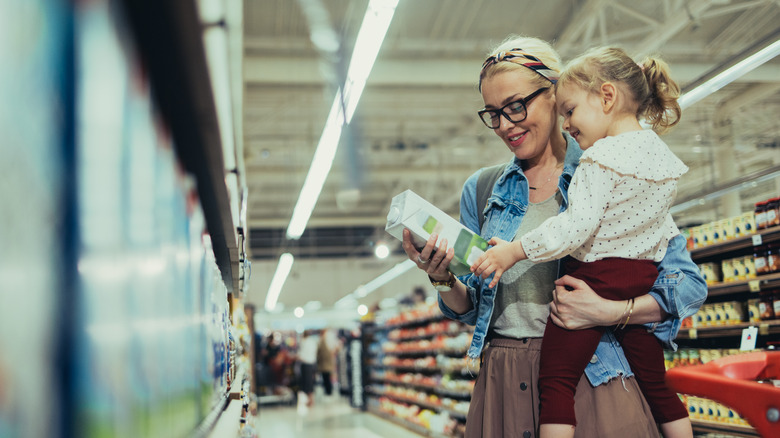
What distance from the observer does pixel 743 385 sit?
3.49 ft

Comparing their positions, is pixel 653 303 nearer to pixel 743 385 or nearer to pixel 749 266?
pixel 743 385

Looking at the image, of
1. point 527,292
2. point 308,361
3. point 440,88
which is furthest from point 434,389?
point 527,292

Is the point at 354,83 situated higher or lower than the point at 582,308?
higher

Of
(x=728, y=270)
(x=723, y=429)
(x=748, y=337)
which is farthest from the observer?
(x=728, y=270)

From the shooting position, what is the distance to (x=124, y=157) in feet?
3.09

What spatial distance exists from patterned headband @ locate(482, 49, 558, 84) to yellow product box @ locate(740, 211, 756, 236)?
12.6 feet

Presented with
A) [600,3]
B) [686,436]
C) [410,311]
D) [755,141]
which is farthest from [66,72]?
[755,141]

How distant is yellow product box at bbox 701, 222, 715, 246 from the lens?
5.18m

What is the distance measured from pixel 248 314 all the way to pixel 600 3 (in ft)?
27.9

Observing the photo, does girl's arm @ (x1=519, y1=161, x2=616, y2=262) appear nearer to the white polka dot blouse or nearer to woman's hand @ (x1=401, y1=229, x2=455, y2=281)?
the white polka dot blouse

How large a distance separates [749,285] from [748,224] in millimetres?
480

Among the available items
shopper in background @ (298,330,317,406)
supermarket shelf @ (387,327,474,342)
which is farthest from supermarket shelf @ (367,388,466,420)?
shopper in background @ (298,330,317,406)

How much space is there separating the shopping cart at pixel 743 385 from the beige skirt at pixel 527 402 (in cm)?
26

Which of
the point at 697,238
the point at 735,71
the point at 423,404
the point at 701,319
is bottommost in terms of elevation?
the point at 423,404
